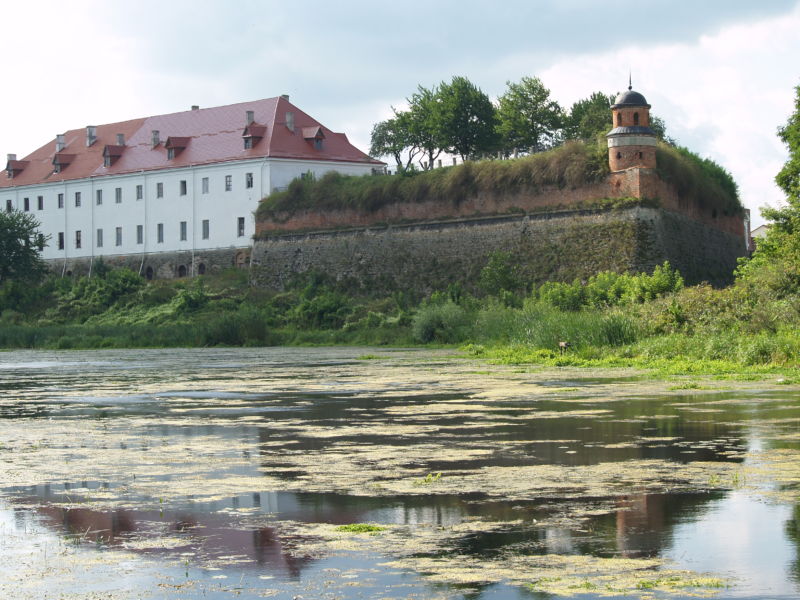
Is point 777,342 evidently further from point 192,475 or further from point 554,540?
point 554,540

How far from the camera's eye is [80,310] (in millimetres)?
62562

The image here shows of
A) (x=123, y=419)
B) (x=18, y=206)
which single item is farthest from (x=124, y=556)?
(x=18, y=206)

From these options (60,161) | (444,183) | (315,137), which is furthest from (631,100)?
(60,161)

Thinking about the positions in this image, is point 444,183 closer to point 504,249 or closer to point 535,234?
point 504,249

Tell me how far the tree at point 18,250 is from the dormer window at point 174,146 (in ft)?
28.5

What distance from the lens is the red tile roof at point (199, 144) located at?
6700 cm

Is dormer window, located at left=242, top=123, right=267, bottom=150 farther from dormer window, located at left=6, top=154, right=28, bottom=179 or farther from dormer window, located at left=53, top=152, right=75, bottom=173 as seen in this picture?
dormer window, located at left=6, top=154, right=28, bottom=179

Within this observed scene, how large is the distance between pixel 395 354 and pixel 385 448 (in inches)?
1005

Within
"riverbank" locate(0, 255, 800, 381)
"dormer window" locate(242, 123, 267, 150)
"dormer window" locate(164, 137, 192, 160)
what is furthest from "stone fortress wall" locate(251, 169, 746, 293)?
"dormer window" locate(164, 137, 192, 160)

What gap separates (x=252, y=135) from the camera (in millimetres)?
66688

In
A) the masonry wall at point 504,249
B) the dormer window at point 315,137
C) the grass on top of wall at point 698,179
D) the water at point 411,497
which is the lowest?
the water at point 411,497

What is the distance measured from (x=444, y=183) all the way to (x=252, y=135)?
1490cm

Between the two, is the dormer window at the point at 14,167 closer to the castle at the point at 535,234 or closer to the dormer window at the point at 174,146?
the dormer window at the point at 174,146

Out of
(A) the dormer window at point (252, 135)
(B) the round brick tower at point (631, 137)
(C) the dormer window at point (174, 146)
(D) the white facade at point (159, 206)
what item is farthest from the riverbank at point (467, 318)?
(C) the dormer window at point (174, 146)
